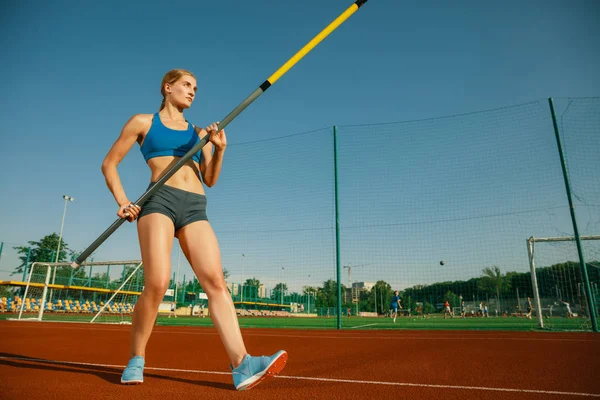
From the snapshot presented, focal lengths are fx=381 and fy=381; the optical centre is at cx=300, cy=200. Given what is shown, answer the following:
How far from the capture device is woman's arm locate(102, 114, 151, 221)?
2.55m

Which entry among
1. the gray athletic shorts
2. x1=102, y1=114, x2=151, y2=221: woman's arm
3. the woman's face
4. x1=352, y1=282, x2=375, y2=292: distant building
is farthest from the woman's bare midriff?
x1=352, y1=282, x2=375, y2=292: distant building

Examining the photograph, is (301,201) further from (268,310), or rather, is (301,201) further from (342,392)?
(268,310)

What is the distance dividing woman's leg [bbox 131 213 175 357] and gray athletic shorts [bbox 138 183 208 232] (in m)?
0.04

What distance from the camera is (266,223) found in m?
11.3

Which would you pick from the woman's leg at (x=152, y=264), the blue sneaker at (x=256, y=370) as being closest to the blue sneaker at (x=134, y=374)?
the woman's leg at (x=152, y=264)

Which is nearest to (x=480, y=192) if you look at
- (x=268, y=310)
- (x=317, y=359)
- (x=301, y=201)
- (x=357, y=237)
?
(x=357, y=237)

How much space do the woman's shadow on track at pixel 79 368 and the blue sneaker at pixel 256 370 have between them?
23 cm

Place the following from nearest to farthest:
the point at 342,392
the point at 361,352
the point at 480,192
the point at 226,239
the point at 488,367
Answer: the point at 342,392 < the point at 488,367 < the point at 361,352 < the point at 480,192 < the point at 226,239

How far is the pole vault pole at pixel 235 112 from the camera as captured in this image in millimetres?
2465

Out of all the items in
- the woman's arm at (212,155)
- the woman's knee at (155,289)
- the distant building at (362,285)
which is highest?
the woman's arm at (212,155)

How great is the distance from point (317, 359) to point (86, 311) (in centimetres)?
3145

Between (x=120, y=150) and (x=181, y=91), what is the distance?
0.63 meters

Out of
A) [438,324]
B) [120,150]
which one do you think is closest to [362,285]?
[438,324]

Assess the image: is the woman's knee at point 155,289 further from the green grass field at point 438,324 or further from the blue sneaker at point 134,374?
the green grass field at point 438,324
